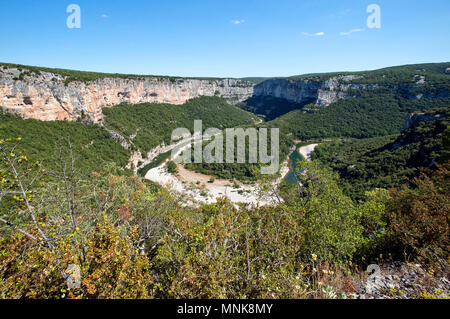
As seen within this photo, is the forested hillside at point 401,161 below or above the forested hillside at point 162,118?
below

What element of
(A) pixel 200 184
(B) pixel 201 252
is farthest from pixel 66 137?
(B) pixel 201 252

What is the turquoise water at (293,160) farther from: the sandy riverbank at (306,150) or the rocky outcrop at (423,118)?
the rocky outcrop at (423,118)

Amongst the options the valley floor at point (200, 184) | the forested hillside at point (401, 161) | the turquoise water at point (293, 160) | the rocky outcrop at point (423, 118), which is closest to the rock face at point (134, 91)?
the valley floor at point (200, 184)

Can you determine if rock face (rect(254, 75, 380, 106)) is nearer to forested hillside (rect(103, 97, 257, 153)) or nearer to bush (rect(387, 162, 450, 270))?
forested hillside (rect(103, 97, 257, 153))

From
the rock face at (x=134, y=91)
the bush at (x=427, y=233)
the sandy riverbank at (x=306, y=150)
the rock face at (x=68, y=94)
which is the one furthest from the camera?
the sandy riverbank at (x=306, y=150)

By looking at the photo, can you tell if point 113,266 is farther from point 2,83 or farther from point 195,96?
point 195,96

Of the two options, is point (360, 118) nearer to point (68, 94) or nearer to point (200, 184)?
point (200, 184)

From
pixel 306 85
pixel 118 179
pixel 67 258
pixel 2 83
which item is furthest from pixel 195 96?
pixel 67 258

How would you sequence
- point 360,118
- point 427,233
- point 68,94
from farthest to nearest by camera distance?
point 360,118 < point 68,94 < point 427,233

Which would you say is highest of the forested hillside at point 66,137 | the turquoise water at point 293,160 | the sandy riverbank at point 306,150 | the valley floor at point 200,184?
the forested hillside at point 66,137
